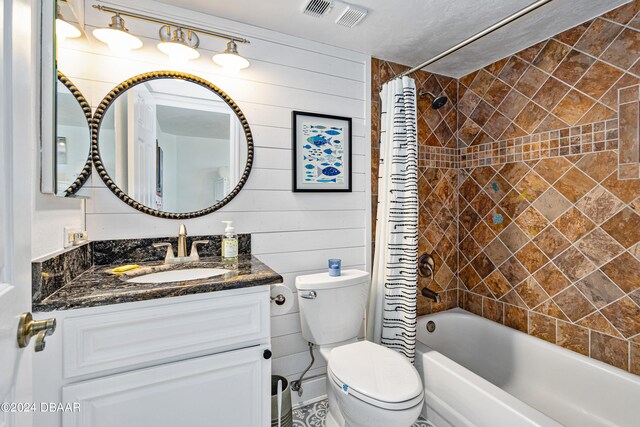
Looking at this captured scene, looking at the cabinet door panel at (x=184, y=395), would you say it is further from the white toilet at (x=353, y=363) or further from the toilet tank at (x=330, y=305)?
the toilet tank at (x=330, y=305)

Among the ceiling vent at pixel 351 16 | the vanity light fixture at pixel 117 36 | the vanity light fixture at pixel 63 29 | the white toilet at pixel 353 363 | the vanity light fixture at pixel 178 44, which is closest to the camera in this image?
the vanity light fixture at pixel 63 29

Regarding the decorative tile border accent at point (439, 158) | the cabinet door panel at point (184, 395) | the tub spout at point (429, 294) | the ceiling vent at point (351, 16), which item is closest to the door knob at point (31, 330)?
the cabinet door panel at point (184, 395)

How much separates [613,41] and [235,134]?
210 centimetres

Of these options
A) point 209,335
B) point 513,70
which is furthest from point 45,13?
point 513,70

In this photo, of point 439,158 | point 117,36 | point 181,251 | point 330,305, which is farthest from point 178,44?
point 439,158

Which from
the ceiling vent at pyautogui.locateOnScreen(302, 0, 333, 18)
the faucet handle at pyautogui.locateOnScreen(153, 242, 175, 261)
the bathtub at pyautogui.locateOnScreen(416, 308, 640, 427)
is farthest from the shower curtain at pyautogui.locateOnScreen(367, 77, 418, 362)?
the faucet handle at pyautogui.locateOnScreen(153, 242, 175, 261)

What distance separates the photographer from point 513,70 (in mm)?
2125

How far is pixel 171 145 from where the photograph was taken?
65.1 inches

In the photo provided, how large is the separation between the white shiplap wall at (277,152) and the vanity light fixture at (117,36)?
0.18 feet

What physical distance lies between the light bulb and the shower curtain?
5.41 feet

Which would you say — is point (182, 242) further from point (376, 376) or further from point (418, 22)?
point (418, 22)

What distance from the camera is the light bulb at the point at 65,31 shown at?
1.20 metres

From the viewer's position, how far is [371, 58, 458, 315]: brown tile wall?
2.38 m

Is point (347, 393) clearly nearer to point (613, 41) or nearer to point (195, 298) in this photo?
point (195, 298)
